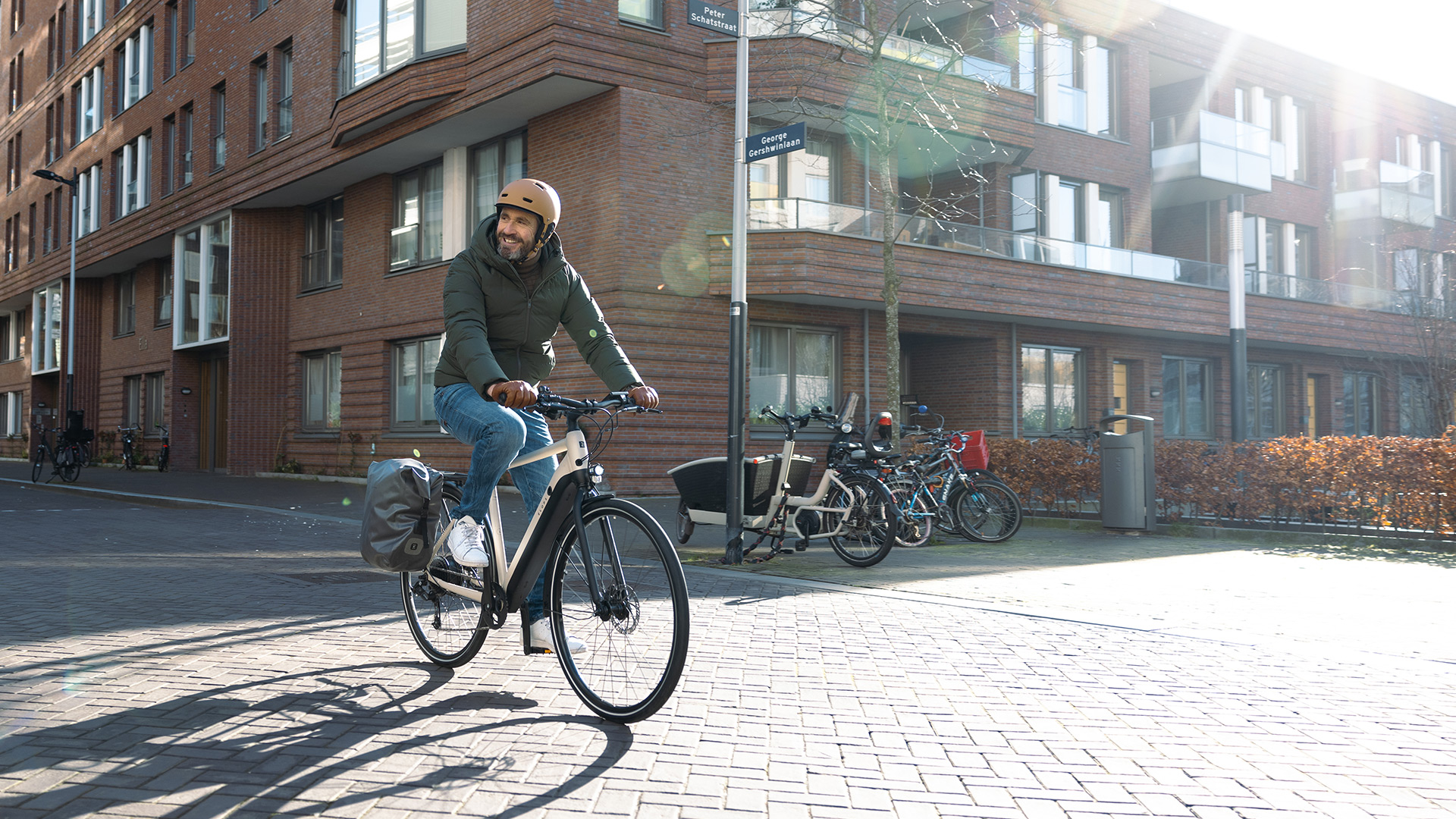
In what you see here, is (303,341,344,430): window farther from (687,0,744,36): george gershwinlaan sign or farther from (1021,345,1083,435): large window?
(687,0,744,36): george gershwinlaan sign

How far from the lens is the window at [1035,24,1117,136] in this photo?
23547mm

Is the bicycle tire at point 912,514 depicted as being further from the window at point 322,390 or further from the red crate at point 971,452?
the window at point 322,390

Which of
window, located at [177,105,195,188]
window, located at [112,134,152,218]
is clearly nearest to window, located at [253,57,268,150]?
window, located at [177,105,195,188]

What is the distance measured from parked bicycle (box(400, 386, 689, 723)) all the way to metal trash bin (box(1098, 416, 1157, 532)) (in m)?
9.09

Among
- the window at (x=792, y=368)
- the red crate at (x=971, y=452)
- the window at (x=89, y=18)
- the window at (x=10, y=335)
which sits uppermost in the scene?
the window at (x=89, y=18)

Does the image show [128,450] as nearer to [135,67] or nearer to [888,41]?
[135,67]

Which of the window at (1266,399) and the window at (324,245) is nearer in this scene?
the window at (324,245)

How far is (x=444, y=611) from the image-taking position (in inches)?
185

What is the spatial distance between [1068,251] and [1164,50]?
8311 millimetres

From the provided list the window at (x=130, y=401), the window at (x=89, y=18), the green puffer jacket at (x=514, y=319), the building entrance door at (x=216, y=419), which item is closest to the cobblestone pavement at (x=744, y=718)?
the green puffer jacket at (x=514, y=319)

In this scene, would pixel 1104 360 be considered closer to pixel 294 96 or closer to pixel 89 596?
pixel 294 96

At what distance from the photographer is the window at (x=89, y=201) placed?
3378 centimetres

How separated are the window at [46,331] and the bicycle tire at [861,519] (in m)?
35.4

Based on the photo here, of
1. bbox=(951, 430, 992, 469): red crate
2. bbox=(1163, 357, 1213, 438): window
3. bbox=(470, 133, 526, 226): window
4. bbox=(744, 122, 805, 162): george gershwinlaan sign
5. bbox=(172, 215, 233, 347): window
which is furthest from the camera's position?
bbox=(1163, 357, 1213, 438): window
